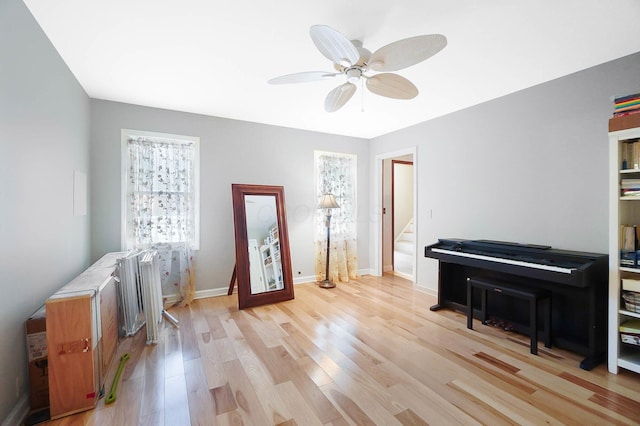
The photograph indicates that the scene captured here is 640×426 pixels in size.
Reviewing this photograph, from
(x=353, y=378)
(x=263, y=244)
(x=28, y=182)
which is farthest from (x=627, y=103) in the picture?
(x=28, y=182)

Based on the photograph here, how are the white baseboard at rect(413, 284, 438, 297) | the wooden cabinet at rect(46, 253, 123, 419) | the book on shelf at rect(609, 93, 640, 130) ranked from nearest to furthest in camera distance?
1. the wooden cabinet at rect(46, 253, 123, 419)
2. the book on shelf at rect(609, 93, 640, 130)
3. the white baseboard at rect(413, 284, 438, 297)

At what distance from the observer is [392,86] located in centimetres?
206

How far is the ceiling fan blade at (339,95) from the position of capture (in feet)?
6.91

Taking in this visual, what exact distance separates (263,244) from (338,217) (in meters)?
1.50

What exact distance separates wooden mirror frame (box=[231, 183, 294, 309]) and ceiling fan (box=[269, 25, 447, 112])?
1947 millimetres

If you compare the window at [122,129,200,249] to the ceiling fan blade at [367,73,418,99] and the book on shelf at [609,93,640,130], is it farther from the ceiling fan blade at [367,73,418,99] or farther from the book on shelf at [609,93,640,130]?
the book on shelf at [609,93,640,130]

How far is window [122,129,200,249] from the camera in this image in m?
3.35

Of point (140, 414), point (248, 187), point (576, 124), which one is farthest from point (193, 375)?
point (576, 124)

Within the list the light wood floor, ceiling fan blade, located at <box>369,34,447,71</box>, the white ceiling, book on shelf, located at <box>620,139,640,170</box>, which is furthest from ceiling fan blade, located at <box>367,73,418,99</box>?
the light wood floor

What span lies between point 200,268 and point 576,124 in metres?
4.45

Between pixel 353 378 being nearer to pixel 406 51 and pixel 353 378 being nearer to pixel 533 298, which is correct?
pixel 533 298

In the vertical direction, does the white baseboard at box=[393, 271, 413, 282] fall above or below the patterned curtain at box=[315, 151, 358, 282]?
below

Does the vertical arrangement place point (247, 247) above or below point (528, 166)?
below

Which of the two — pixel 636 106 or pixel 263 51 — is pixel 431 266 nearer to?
pixel 636 106
